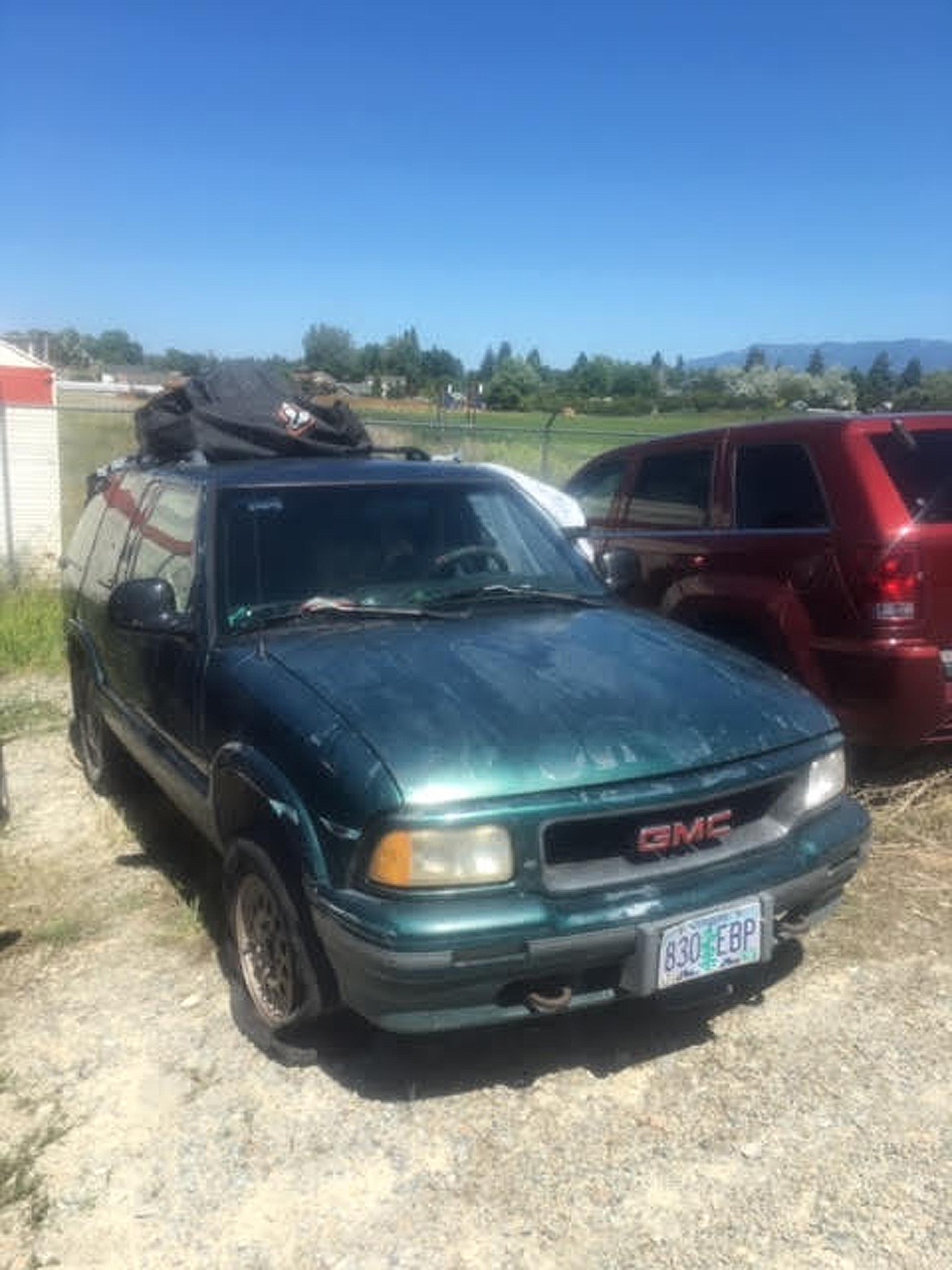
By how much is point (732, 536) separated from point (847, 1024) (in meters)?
2.57

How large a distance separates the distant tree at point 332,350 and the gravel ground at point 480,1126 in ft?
114

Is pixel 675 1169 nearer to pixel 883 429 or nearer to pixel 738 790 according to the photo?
pixel 738 790

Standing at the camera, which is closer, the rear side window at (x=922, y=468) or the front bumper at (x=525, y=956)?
the front bumper at (x=525, y=956)

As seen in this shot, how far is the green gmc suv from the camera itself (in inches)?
96.5

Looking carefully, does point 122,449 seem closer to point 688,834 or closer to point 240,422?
point 240,422

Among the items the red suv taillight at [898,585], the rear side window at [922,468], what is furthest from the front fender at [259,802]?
the rear side window at [922,468]

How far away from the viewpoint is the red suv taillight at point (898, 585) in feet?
13.8

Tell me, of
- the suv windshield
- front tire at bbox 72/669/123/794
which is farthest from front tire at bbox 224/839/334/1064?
front tire at bbox 72/669/123/794

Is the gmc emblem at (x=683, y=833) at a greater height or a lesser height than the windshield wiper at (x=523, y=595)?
lesser

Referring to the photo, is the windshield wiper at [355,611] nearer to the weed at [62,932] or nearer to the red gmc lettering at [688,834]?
the red gmc lettering at [688,834]

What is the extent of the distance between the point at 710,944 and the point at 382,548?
188 cm

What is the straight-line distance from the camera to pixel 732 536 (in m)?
5.11

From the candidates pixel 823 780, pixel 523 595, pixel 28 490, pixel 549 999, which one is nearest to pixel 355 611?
pixel 523 595

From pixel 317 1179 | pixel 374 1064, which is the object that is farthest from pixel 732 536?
pixel 317 1179
